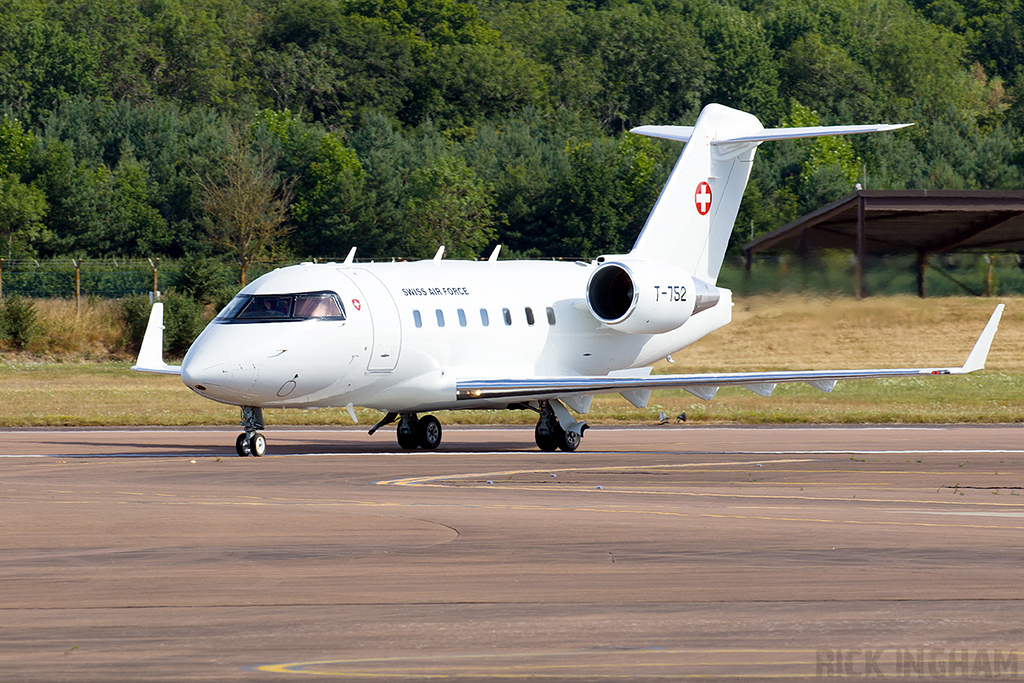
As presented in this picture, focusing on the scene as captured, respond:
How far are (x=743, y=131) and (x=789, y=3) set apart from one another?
11799 cm

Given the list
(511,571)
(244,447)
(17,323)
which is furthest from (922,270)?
(17,323)

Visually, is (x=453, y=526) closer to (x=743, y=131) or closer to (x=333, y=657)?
(x=333, y=657)

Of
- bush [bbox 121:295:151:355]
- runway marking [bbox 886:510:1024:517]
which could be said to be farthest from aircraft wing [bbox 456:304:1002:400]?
bush [bbox 121:295:151:355]

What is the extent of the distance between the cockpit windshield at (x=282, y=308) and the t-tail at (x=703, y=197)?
7.73 metres

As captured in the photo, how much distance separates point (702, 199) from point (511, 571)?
19109 millimetres

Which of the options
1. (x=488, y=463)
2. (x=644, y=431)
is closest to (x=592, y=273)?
(x=644, y=431)

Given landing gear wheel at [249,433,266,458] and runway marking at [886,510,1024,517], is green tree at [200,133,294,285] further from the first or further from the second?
runway marking at [886,510,1024,517]

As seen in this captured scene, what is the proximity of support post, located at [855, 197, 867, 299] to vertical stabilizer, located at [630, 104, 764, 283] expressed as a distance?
8066 mm

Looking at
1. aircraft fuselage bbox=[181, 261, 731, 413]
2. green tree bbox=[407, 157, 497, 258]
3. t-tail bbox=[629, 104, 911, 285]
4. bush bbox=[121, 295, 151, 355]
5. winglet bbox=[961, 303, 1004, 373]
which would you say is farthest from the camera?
green tree bbox=[407, 157, 497, 258]

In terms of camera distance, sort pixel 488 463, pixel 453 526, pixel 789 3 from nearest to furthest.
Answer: pixel 453 526 → pixel 488 463 → pixel 789 3

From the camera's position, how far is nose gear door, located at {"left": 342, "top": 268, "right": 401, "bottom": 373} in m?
23.8

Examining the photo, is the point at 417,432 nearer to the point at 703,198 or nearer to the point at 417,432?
the point at 417,432

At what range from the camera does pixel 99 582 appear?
11.4 metres

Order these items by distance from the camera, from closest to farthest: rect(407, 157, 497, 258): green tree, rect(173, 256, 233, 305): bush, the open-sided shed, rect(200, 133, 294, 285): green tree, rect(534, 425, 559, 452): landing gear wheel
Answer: rect(534, 425, 559, 452): landing gear wheel < the open-sided shed < rect(173, 256, 233, 305): bush < rect(200, 133, 294, 285): green tree < rect(407, 157, 497, 258): green tree
